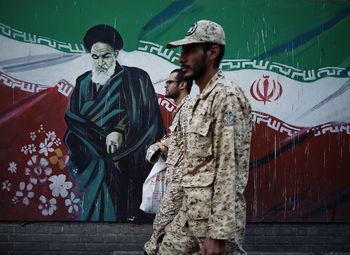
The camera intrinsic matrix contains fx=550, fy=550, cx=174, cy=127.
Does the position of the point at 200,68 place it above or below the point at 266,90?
below

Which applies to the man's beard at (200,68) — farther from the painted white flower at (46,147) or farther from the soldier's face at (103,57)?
the painted white flower at (46,147)

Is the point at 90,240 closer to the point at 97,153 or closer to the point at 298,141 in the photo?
the point at 97,153

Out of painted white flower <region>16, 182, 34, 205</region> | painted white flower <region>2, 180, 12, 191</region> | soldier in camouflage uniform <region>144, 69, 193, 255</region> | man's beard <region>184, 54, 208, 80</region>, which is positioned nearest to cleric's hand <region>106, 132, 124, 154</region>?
painted white flower <region>16, 182, 34, 205</region>

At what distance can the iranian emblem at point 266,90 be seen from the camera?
6512 mm

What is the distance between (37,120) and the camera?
633 centimetres

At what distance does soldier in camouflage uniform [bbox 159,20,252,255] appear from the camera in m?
2.85

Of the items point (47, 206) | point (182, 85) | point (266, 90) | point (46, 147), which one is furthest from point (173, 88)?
point (47, 206)

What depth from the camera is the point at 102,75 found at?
21.0ft

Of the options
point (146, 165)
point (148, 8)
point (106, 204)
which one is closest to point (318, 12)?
point (148, 8)

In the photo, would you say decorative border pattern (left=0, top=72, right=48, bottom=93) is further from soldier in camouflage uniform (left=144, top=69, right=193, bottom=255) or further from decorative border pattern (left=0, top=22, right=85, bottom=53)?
soldier in camouflage uniform (left=144, top=69, right=193, bottom=255)

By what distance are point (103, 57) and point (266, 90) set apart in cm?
196

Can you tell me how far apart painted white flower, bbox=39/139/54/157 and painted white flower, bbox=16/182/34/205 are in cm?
40

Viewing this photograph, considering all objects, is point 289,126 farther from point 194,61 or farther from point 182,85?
point 194,61

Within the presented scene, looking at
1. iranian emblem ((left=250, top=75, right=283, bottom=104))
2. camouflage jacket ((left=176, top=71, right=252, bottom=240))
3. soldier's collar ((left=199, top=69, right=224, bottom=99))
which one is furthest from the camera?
iranian emblem ((left=250, top=75, right=283, bottom=104))
